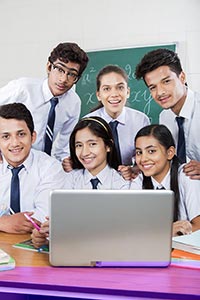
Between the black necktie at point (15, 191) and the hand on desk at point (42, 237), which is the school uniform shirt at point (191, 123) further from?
the black necktie at point (15, 191)

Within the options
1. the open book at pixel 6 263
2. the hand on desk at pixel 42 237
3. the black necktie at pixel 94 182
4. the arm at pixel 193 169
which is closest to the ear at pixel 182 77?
the arm at pixel 193 169

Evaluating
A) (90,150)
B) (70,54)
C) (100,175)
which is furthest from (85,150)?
(70,54)

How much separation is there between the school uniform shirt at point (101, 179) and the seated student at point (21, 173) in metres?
0.04

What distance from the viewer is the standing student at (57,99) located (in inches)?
77.2

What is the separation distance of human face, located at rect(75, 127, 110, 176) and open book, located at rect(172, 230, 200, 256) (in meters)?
0.49

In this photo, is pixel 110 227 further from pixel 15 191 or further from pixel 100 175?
pixel 15 191

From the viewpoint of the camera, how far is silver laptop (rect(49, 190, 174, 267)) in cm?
139

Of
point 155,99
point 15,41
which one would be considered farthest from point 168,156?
point 15,41

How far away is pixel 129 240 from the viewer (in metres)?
1.39

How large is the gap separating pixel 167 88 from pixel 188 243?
0.66m

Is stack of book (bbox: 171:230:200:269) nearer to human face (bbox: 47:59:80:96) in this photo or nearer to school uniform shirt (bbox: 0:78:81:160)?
school uniform shirt (bbox: 0:78:81:160)

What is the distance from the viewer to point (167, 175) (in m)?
1.85

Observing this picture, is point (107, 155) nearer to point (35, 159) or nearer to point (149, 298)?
point (35, 159)

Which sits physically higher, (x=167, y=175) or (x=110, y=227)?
(x=167, y=175)
